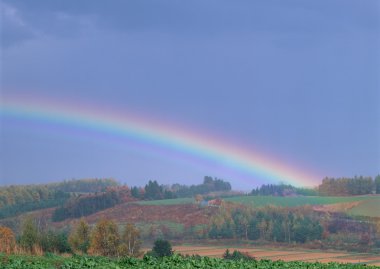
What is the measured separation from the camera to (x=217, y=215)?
12388cm

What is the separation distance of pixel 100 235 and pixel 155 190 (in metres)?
74.5

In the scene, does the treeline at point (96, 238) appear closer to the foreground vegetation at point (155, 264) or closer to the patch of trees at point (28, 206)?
the foreground vegetation at point (155, 264)

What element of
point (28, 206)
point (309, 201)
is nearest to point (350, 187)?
point (309, 201)

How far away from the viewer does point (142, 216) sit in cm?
13325

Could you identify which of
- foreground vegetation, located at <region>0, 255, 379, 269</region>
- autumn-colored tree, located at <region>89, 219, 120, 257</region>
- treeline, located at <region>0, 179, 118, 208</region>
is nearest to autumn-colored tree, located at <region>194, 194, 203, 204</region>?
treeline, located at <region>0, 179, 118, 208</region>

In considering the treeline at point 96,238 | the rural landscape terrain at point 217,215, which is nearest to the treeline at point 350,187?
the rural landscape terrain at point 217,215

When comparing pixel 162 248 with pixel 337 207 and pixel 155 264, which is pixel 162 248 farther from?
pixel 337 207

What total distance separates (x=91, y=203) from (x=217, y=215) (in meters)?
26.1

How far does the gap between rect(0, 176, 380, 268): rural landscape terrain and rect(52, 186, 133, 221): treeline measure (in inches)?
7.7

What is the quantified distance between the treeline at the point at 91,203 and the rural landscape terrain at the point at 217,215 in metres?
0.20

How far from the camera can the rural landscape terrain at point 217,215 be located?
103 metres

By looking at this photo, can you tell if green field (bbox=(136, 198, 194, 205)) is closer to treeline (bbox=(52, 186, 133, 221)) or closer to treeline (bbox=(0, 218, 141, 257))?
treeline (bbox=(52, 186, 133, 221))

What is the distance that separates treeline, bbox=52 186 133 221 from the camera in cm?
12950

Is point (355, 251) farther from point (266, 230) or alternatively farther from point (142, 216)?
point (142, 216)
